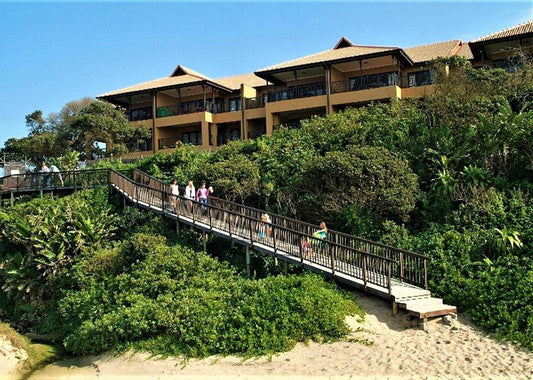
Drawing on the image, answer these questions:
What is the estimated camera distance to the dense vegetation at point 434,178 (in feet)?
44.5

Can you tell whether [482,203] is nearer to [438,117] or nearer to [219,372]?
[438,117]

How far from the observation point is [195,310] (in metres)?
13.2

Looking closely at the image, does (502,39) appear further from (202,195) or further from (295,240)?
(295,240)

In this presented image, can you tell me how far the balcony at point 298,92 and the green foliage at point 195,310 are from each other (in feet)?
69.4

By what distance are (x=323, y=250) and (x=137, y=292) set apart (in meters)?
5.51

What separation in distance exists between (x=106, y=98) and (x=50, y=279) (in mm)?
27346

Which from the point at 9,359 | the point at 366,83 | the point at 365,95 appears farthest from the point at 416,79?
the point at 9,359

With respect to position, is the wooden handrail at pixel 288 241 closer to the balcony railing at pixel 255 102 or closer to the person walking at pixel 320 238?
the person walking at pixel 320 238

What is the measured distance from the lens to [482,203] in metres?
16.5

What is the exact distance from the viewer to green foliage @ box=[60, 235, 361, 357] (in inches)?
486

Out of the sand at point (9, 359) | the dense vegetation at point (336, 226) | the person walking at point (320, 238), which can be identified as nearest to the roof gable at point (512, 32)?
the dense vegetation at point (336, 226)

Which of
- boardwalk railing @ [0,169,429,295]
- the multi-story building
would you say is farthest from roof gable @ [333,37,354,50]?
boardwalk railing @ [0,169,429,295]

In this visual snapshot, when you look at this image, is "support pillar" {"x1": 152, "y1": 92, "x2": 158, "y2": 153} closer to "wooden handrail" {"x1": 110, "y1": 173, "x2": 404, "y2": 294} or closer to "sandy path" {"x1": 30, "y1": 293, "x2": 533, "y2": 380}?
"wooden handrail" {"x1": 110, "y1": 173, "x2": 404, "y2": 294}

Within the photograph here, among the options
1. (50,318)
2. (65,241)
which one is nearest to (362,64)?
(65,241)
